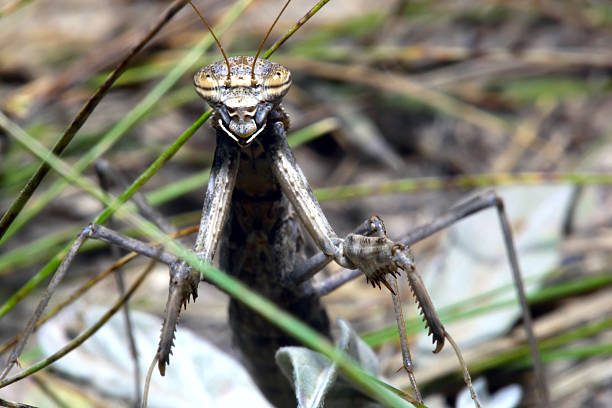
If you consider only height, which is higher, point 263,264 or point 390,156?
point 390,156

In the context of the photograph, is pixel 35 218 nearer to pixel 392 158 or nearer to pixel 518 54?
pixel 392 158

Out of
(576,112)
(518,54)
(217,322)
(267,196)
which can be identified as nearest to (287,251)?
(267,196)

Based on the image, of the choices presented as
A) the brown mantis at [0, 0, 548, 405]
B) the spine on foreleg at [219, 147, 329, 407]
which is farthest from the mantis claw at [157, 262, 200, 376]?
the spine on foreleg at [219, 147, 329, 407]

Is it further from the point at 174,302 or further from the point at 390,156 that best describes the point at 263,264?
the point at 390,156

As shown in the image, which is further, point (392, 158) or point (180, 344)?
point (392, 158)

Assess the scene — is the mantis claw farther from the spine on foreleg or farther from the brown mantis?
the spine on foreleg

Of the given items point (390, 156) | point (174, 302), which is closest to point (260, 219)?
point (174, 302)
